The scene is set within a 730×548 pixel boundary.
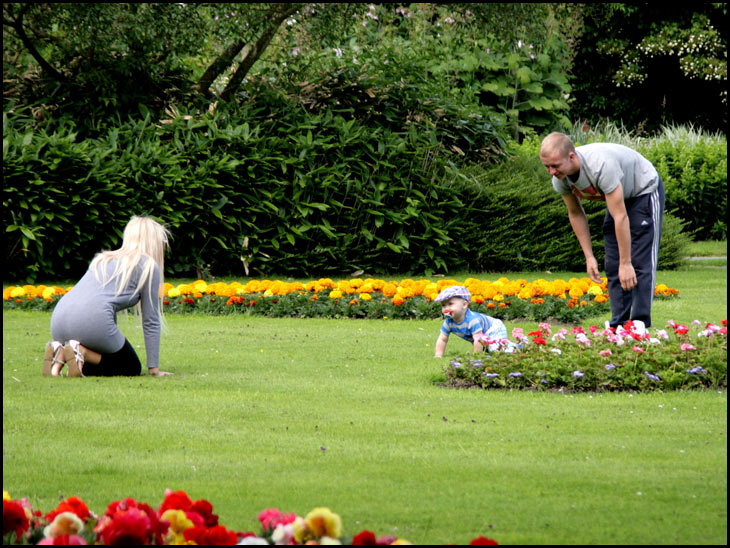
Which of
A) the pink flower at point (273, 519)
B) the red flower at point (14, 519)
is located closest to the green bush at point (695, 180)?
the pink flower at point (273, 519)

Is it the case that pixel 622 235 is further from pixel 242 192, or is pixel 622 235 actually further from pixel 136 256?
pixel 242 192

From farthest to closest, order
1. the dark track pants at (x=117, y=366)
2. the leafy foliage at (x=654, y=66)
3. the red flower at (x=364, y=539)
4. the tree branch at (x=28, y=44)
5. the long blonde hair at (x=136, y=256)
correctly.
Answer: the leafy foliage at (x=654, y=66)
the tree branch at (x=28, y=44)
the dark track pants at (x=117, y=366)
the long blonde hair at (x=136, y=256)
the red flower at (x=364, y=539)

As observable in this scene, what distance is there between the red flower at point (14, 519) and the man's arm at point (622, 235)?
15.3ft

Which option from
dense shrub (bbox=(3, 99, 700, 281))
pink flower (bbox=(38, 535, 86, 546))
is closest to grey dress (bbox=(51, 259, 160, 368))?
pink flower (bbox=(38, 535, 86, 546))

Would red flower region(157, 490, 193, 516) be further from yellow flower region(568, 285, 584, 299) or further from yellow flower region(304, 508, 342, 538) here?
yellow flower region(568, 285, 584, 299)

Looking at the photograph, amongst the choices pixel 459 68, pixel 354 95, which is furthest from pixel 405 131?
pixel 459 68

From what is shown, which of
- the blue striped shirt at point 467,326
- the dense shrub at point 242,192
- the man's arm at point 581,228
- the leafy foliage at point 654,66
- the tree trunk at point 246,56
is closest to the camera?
the man's arm at point 581,228

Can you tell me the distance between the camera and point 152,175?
1261 centimetres

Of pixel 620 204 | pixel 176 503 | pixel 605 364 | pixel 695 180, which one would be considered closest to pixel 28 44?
pixel 620 204

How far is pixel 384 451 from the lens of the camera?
4082 mm

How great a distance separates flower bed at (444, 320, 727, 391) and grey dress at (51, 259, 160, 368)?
2042 millimetres

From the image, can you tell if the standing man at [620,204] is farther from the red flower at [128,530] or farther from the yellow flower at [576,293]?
the red flower at [128,530]

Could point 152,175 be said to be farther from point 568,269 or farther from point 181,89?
point 568,269

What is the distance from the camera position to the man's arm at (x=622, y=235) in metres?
6.23
